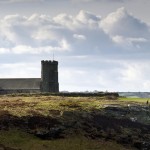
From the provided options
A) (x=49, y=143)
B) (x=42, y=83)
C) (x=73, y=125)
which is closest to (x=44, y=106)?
(x=73, y=125)

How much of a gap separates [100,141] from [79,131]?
13.9ft

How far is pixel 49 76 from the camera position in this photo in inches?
5960

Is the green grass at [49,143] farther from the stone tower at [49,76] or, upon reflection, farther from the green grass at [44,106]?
the stone tower at [49,76]

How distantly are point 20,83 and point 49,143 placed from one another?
88400mm

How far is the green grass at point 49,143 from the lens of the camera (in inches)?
2450

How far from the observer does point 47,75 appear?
151 meters

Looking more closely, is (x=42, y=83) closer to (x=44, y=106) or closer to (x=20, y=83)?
(x=20, y=83)

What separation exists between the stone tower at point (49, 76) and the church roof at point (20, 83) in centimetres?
233

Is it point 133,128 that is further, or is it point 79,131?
point 133,128

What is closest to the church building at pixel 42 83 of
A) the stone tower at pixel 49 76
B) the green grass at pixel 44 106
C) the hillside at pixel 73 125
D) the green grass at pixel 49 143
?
the stone tower at pixel 49 76

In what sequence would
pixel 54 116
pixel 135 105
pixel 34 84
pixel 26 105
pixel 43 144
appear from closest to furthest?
pixel 43 144 < pixel 54 116 < pixel 26 105 < pixel 135 105 < pixel 34 84

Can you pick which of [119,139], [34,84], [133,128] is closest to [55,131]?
[119,139]

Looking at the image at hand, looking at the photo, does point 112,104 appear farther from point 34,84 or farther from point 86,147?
point 34,84

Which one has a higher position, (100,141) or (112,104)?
(112,104)
